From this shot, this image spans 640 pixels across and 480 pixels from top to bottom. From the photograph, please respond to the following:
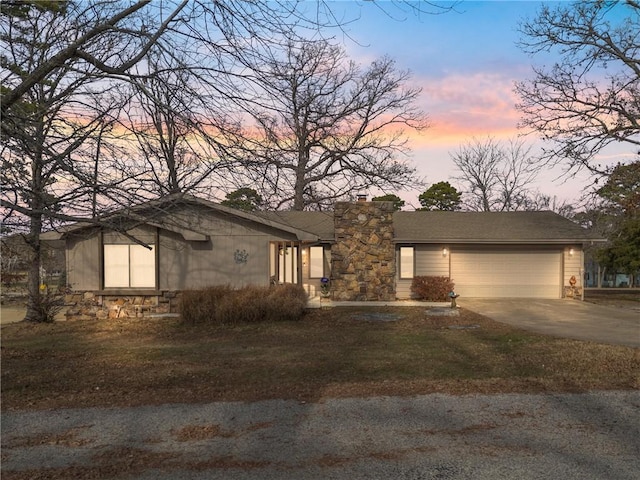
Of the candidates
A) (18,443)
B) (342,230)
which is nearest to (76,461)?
(18,443)

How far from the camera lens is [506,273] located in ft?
66.8

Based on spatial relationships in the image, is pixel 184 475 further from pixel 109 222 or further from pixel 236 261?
pixel 236 261

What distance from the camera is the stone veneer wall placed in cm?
1850

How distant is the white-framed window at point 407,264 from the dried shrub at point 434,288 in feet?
3.51

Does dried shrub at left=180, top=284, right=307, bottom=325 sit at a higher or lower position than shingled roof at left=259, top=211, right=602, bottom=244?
lower

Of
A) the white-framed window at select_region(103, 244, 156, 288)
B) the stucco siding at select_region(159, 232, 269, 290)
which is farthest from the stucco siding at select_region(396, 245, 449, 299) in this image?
the white-framed window at select_region(103, 244, 156, 288)

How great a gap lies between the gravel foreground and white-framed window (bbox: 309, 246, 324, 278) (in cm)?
1491

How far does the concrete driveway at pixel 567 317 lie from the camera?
36.7 feet

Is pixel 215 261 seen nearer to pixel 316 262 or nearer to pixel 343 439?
pixel 316 262

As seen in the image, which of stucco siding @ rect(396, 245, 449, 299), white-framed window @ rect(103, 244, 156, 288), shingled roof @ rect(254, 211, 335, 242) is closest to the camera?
white-framed window @ rect(103, 244, 156, 288)

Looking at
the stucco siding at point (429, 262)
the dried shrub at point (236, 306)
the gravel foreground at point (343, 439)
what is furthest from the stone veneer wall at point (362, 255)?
the gravel foreground at point (343, 439)

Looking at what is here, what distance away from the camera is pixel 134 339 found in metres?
11.5

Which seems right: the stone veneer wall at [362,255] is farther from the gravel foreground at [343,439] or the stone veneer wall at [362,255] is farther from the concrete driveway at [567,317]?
the gravel foreground at [343,439]

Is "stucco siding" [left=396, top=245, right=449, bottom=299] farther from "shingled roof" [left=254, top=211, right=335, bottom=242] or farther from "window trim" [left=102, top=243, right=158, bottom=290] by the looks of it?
"window trim" [left=102, top=243, right=158, bottom=290]
